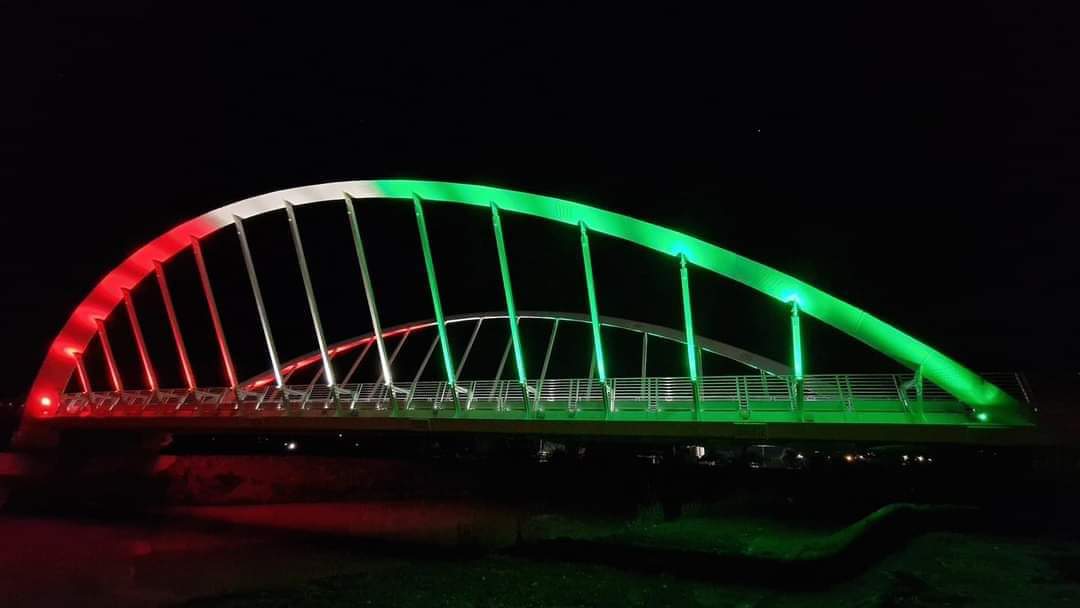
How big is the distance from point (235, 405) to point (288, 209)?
778 cm

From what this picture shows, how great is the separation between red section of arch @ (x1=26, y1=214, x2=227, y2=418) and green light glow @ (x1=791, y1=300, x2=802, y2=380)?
23.1 meters

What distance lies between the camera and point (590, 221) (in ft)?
59.7

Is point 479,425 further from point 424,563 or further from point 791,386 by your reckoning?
point 791,386

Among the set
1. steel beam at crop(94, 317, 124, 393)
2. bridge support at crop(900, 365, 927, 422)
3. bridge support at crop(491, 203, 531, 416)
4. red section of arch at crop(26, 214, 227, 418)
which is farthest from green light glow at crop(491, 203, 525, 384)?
steel beam at crop(94, 317, 124, 393)

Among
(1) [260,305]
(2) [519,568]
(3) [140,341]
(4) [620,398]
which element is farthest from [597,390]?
(3) [140,341]

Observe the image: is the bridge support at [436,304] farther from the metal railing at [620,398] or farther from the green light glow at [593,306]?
the green light glow at [593,306]

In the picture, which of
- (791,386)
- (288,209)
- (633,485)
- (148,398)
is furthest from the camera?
(633,485)

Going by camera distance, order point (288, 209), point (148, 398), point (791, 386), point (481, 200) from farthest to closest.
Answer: point (148, 398) → point (288, 209) → point (481, 200) → point (791, 386)

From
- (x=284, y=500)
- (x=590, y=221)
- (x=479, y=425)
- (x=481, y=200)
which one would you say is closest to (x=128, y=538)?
(x=284, y=500)

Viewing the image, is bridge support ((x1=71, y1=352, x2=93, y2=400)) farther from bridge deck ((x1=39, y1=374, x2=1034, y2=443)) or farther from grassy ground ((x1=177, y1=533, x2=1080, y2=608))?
grassy ground ((x1=177, y1=533, x2=1080, y2=608))

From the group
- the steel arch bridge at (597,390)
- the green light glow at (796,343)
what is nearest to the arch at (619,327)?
the steel arch bridge at (597,390)

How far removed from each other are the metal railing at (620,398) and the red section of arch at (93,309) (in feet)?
22.0

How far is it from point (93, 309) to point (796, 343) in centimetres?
3346

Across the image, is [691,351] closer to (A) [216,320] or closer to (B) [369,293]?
(B) [369,293]
